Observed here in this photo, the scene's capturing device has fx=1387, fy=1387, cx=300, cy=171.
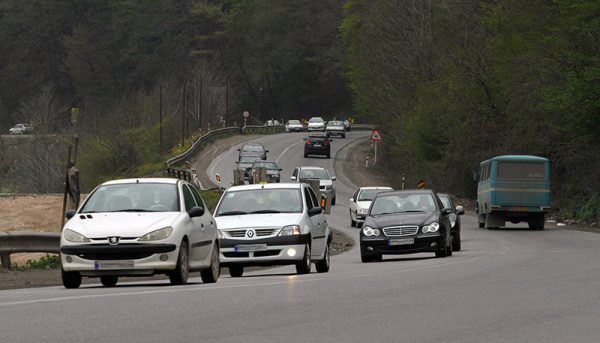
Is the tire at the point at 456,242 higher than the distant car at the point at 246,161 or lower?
lower

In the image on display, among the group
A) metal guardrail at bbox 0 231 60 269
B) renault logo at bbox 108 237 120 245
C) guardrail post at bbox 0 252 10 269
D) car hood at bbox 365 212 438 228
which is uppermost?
renault logo at bbox 108 237 120 245

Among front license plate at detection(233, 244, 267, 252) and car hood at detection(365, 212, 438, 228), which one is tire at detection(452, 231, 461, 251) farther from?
front license plate at detection(233, 244, 267, 252)

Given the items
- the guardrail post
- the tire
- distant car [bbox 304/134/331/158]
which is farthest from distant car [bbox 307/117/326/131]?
the guardrail post

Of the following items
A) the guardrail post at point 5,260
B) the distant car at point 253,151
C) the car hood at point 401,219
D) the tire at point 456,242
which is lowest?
the tire at point 456,242

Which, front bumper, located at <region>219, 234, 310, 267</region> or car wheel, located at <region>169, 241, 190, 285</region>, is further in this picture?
front bumper, located at <region>219, 234, 310, 267</region>

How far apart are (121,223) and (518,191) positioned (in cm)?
2732

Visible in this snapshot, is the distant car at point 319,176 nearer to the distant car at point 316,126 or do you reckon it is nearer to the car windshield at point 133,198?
the car windshield at point 133,198

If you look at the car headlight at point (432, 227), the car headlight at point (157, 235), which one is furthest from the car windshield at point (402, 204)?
the car headlight at point (157, 235)

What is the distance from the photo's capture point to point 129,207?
19.9m

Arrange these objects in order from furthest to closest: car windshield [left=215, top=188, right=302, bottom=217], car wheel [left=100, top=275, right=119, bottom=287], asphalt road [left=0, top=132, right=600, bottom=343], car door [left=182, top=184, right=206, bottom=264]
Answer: car windshield [left=215, top=188, right=302, bottom=217]
car wheel [left=100, top=275, right=119, bottom=287]
car door [left=182, top=184, right=206, bottom=264]
asphalt road [left=0, top=132, right=600, bottom=343]

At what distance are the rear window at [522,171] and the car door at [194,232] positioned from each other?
2595 centimetres

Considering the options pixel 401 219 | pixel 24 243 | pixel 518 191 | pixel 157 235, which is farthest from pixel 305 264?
pixel 518 191

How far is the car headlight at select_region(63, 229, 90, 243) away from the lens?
19.0 meters

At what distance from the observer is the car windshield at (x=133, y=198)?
65.4 feet
